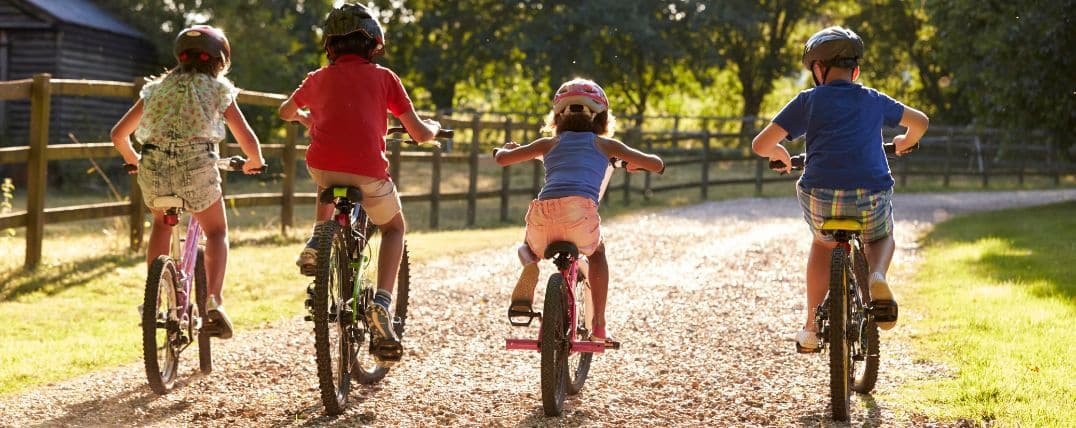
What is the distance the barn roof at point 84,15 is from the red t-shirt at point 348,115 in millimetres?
20056

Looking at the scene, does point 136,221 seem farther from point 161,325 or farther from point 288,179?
point 161,325

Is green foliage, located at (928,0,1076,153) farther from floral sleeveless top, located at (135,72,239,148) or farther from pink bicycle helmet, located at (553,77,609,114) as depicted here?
floral sleeveless top, located at (135,72,239,148)

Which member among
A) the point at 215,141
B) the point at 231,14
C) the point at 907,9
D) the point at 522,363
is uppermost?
the point at 907,9

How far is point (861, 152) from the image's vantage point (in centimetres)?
534

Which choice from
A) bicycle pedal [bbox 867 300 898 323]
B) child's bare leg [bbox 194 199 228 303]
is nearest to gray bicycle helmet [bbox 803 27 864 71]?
bicycle pedal [bbox 867 300 898 323]

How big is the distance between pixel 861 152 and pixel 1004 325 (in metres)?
3.02

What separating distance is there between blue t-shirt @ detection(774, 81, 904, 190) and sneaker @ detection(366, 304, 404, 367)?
1.80 meters

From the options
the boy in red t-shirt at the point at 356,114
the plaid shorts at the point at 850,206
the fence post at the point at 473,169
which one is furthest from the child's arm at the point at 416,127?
the fence post at the point at 473,169

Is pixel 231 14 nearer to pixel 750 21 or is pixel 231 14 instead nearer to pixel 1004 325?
pixel 750 21

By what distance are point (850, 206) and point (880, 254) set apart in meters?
0.30

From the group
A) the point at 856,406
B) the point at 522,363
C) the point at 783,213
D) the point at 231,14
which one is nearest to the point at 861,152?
the point at 856,406

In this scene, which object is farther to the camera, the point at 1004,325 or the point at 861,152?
the point at 1004,325

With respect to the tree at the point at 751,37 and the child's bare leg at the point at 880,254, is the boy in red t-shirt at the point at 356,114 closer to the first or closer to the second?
the child's bare leg at the point at 880,254

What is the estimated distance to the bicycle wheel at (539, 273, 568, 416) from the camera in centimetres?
521
